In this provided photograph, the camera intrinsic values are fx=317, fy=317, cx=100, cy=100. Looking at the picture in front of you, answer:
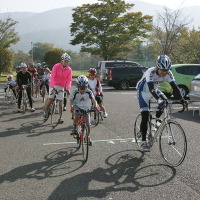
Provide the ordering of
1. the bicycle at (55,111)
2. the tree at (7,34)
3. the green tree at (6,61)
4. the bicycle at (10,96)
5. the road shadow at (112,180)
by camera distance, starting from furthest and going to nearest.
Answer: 1. the green tree at (6,61)
2. the tree at (7,34)
3. the bicycle at (10,96)
4. the bicycle at (55,111)
5. the road shadow at (112,180)

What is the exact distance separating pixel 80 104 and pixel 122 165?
154cm

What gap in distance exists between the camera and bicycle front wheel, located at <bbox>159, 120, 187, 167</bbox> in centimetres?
544

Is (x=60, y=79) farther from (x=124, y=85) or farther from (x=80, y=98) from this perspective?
(x=124, y=85)

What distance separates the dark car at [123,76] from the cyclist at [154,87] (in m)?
16.6

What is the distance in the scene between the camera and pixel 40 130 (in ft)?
29.2

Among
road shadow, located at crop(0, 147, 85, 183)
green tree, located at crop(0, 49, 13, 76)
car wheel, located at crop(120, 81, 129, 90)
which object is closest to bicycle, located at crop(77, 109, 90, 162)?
road shadow, located at crop(0, 147, 85, 183)

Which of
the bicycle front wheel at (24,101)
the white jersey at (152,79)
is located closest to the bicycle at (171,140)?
the white jersey at (152,79)

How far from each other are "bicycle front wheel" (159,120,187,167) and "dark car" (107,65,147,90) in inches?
678

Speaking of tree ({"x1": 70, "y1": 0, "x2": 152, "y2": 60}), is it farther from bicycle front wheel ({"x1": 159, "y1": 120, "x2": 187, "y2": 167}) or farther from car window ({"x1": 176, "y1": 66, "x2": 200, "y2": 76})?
bicycle front wheel ({"x1": 159, "y1": 120, "x2": 187, "y2": 167})

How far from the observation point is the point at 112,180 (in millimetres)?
4883

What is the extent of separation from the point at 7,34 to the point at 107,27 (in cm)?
1260

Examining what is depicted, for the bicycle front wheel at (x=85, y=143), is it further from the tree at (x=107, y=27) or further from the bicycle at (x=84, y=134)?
the tree at (x=107, y=27)

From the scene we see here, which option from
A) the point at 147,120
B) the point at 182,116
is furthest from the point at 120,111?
the point at 147,120

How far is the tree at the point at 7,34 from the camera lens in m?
36.3
